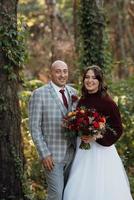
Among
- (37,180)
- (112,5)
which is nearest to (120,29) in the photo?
(112,5)

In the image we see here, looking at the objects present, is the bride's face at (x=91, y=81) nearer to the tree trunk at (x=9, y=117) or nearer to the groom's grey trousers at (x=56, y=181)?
the groom's grey trousers at (x=56, y=181)

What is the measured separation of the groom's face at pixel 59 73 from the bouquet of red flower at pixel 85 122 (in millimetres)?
448

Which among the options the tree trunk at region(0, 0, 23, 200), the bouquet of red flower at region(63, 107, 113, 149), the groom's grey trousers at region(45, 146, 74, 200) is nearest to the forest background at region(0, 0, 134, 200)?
the tree trunk at region(0, 0, 23, 200)

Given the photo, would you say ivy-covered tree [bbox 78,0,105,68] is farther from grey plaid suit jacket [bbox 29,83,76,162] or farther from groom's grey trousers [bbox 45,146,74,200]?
groom's grey trousers [bbox 45,146,74,200]

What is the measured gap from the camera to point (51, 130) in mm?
6797

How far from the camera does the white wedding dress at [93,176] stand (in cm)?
693

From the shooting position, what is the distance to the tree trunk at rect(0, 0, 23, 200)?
7539 mm

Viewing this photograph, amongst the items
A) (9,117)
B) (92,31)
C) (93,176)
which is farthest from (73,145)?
(92,31)

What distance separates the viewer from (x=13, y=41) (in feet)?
25.0

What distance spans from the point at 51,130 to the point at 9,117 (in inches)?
42.1

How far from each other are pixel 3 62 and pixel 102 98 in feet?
5.05

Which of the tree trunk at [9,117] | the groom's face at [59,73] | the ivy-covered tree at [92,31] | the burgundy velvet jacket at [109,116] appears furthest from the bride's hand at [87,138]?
the ivy-covered tree at [92,31]

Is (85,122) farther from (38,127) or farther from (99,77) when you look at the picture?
(99,77)

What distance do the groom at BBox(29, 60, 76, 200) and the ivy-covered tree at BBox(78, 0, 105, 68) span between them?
16.4 feet
